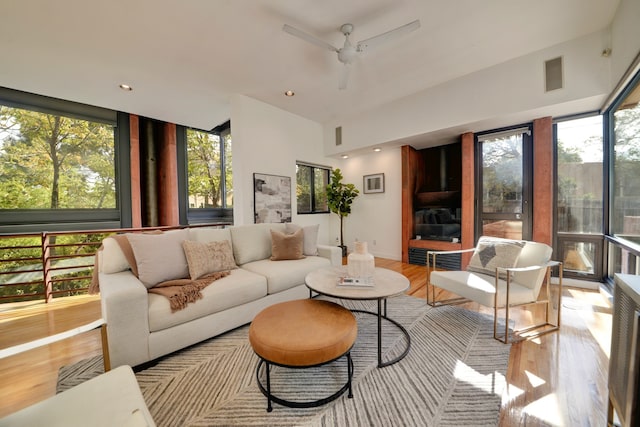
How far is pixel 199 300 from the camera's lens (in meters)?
1.89

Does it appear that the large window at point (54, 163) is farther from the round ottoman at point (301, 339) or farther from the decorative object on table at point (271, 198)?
the round ottoman at point (301, 339)

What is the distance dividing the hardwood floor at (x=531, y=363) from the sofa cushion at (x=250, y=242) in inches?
54.3

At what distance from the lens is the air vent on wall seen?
9.08ft

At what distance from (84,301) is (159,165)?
9.12ft

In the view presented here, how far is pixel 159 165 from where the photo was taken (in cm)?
475

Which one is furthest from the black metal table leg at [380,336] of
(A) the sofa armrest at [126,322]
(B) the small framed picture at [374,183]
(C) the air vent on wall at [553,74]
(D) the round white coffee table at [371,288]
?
(C) the air vent on wall at [553,74]

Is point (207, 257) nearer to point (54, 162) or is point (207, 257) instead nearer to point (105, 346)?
point (105, 346)

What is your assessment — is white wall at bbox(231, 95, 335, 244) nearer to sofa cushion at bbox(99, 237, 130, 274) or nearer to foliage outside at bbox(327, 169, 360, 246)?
foliage outside at bbox(327, 169, 360, 246)

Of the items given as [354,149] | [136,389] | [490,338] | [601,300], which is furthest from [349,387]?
[354,149]

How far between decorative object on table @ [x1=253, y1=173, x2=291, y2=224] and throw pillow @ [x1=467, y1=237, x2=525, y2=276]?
3.16 m

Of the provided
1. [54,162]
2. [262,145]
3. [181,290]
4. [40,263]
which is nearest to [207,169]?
[262,145]

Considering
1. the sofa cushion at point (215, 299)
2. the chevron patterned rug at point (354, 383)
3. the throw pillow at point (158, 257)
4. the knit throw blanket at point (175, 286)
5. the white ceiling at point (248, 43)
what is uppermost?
the white ceiling at point (248, 43)

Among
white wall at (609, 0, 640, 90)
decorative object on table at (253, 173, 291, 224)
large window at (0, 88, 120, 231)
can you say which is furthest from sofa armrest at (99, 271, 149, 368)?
white wall at (609, 0, 640, 90)

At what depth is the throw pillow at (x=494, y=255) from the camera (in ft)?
7.55
